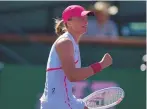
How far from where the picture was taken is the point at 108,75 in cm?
763

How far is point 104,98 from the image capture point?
160 inches

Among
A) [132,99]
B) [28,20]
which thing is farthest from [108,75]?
[28,20]

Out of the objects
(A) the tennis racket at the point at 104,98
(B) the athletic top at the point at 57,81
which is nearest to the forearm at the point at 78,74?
(B) the athletic top at the point at 57,81

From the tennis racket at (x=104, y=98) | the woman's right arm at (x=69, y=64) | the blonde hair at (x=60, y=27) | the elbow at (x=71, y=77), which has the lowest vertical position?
the tennis racket at (x=104, y=98)

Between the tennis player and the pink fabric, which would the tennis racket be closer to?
the tennis player

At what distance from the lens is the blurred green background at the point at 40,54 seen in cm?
761

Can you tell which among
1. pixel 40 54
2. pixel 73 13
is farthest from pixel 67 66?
pixel 40 54

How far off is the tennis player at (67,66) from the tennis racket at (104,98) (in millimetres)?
468

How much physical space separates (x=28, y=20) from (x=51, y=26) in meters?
0.62

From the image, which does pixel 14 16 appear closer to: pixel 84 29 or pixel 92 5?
pixel 92 5

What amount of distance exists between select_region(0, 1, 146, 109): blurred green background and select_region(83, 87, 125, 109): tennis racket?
10.9ft

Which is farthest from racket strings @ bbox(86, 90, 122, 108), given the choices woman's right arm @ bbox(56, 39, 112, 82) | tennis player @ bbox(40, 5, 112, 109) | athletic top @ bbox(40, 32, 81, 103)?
woman's right arm @ bbox(56, 39, 112, 82)

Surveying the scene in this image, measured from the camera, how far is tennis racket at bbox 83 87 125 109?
3.98 metres

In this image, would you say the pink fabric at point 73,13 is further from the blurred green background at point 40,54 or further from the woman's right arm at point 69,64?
the blurred green background at point 40,54
